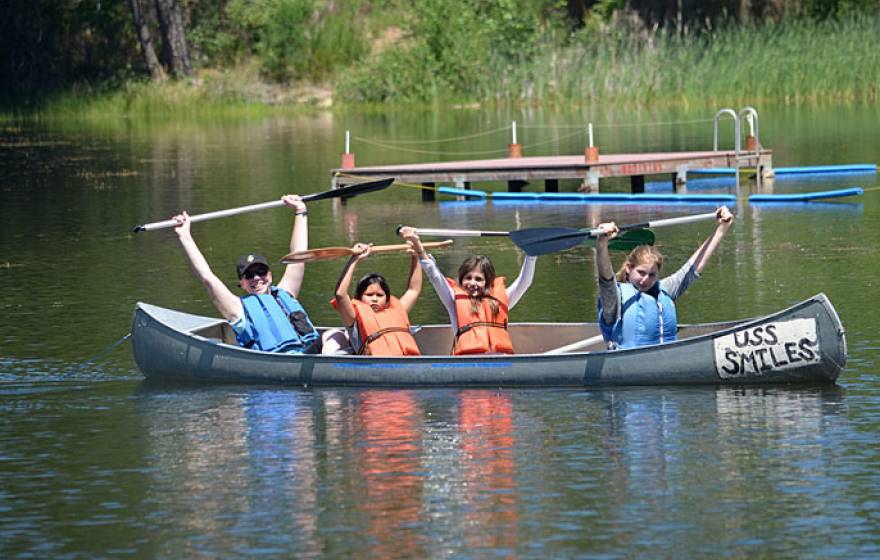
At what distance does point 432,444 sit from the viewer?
434 inches

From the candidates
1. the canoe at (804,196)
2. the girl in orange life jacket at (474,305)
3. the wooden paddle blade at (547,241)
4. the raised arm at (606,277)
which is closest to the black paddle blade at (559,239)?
the wooden paddle blade at (547,241)

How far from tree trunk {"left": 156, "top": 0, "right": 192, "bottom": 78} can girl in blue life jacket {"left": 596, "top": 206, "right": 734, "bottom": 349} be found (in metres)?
44.0

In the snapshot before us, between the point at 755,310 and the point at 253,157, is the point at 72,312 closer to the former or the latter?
the point at 755,310

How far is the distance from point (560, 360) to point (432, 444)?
1.62 m

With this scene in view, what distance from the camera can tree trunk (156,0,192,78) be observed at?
55.1 meters

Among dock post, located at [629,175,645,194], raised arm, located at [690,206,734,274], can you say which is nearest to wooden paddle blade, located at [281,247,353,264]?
raised arm, located at [690,206,734,274]

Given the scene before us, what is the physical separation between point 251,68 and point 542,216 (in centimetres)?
3416

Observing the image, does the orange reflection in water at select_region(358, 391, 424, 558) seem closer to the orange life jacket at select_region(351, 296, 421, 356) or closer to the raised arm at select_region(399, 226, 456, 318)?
the orange life jacket at select_region(351, 296, 421, 356)

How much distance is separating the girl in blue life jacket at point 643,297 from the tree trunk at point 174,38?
144 ft

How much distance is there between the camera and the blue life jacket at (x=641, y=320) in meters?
12.4

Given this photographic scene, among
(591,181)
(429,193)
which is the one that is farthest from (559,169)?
(429,193)

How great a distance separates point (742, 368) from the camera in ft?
39.9

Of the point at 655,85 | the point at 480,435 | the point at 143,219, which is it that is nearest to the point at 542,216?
the point at 143,219

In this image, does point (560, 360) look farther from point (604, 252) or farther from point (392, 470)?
point (392, 470)
